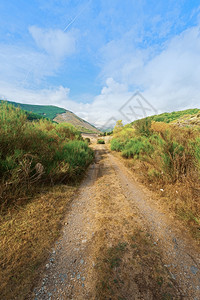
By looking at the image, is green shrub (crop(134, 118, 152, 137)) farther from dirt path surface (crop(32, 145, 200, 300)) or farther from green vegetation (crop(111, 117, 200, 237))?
dirt path surface (crop(32, 145, 200, 300))

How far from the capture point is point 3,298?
1.19m

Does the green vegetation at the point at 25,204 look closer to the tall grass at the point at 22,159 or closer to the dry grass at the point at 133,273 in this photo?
the tall grass at the point at 22,159

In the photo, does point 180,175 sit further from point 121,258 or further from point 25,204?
point 25,204

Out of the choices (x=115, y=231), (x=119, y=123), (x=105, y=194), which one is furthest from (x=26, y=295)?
(x=119, y=123)

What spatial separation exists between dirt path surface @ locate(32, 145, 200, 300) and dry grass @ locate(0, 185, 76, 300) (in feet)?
0.55

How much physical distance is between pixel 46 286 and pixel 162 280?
1463mm

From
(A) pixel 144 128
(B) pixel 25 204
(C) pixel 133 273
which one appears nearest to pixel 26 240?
(B) pixel 25 204

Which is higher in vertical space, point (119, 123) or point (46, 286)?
point (119, 123)

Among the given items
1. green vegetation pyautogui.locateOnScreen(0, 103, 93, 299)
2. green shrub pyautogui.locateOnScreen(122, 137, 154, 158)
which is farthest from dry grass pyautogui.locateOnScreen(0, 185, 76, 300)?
green shrub pyautogui.locateOnScreen(122, 137, 154, 158)

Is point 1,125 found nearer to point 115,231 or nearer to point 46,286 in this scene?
point 46,286

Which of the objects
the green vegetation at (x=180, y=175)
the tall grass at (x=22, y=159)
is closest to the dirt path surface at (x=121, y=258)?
the green vegetation at (x=180, y=175)

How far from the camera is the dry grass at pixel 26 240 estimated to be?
1322mm

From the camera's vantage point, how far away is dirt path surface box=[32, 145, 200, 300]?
4.34 feet

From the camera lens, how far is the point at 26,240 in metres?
1.83
